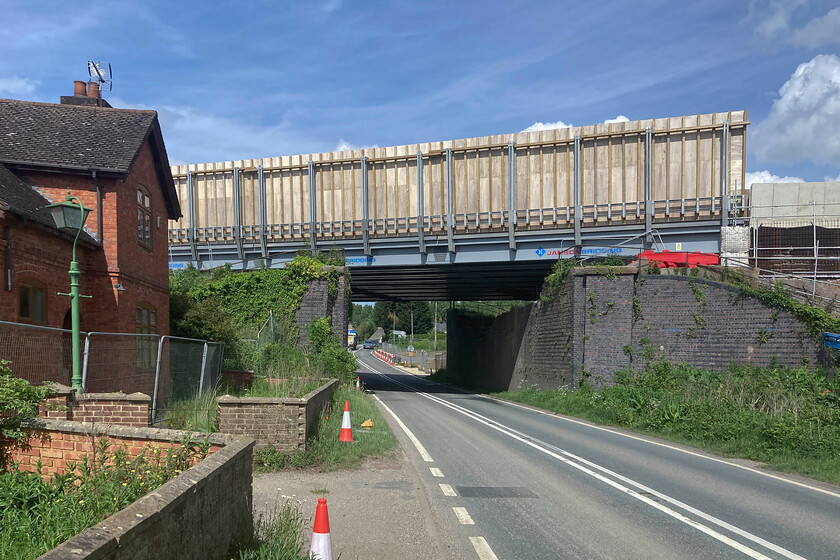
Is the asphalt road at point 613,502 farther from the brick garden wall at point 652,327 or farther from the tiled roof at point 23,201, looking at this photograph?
the tiled roof at point 23,201

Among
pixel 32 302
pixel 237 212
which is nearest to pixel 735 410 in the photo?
pixel 32 302

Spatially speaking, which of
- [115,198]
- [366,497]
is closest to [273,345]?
[115,198]

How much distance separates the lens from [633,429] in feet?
55.5

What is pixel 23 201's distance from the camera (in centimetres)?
1229

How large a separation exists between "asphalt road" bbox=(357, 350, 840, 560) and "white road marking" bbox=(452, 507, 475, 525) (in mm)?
23

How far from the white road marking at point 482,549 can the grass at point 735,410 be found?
689 centimetres

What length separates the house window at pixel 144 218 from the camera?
16359mm

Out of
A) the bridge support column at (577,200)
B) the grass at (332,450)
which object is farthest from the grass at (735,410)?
the grass at (332,450)

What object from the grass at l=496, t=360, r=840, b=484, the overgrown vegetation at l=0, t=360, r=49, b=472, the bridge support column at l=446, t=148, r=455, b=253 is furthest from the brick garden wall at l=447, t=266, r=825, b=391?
the overgrown vegetation at l=0, t=360, r=49, b=472

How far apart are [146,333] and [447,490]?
11.0 metres

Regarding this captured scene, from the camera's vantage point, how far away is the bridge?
2481 centimetres

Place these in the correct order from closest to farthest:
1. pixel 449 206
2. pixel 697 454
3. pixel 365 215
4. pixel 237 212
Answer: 1. pixel 697 454
2. pixel 449 206
3. pixel 365 215
4. pixel 237 212

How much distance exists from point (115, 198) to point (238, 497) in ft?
37.2

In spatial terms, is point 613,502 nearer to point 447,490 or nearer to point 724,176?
point 447,490
